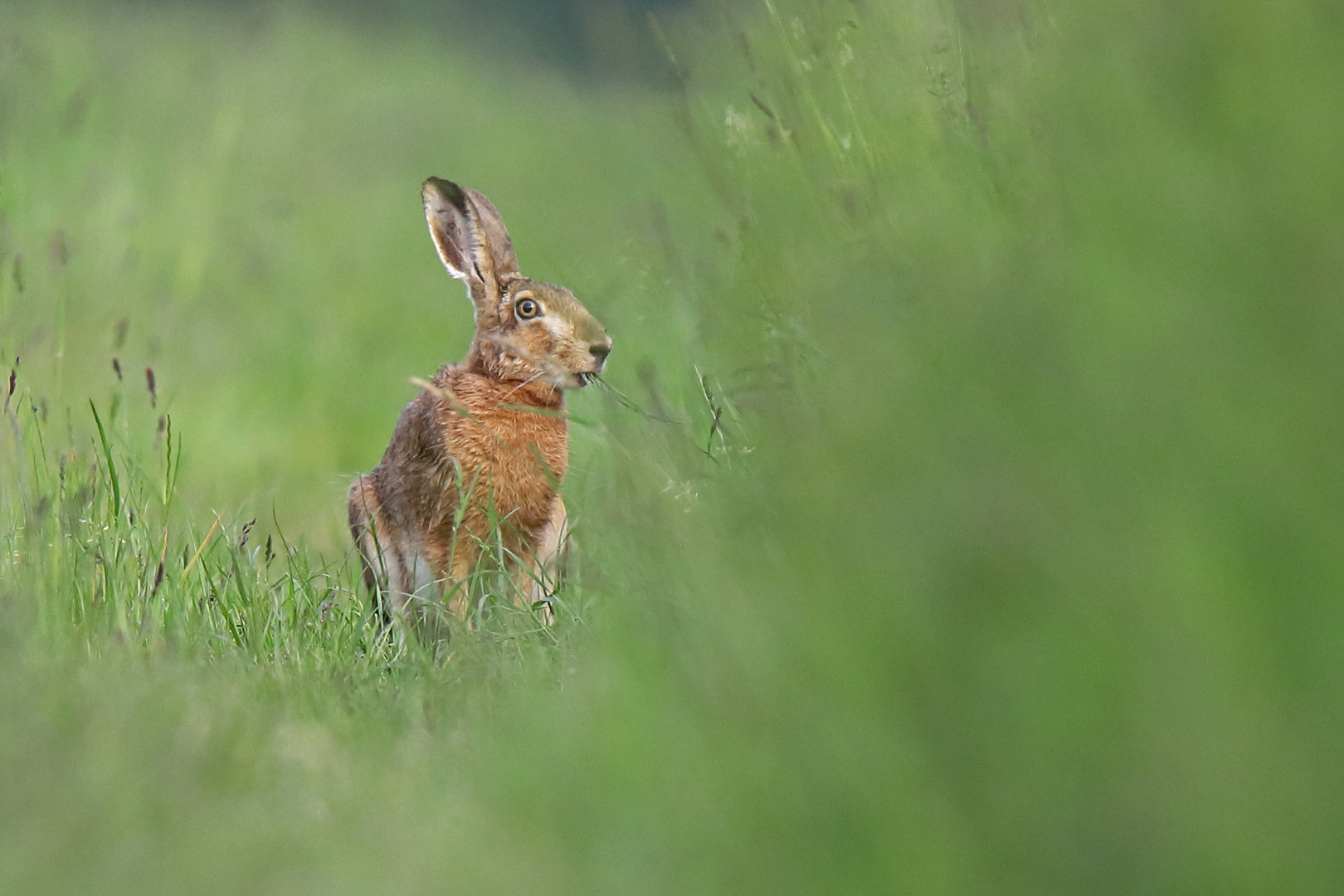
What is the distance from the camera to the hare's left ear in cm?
468

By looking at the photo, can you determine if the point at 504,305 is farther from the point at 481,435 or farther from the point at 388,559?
the point at 388,559

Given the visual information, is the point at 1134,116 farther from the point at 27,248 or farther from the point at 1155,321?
the point at 27,248

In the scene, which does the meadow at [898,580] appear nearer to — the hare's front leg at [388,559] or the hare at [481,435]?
the hare's front leg at [388,559]

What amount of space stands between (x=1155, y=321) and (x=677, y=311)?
7.02 feet

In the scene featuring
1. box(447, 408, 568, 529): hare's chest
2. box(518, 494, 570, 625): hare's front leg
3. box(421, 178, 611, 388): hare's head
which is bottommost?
box(518, 494, 570, 625): hare's front leg

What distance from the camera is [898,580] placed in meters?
1.67

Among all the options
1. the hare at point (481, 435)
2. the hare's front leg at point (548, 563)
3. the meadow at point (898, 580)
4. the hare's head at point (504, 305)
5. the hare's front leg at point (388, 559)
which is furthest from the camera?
the hare's head at point (504, 305)

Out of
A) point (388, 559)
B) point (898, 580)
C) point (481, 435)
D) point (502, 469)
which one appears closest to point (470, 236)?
point (481, 435)

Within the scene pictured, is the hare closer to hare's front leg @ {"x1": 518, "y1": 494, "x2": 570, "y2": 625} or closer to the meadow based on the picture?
hare's front leg @ {"x1": 518, "y1": 494, "x2": 570, "y2": 625}

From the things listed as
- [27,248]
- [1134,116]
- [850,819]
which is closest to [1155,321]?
[1134,116]

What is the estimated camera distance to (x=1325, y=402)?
160 cm

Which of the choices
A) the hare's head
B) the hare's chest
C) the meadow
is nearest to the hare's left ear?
the hare's head

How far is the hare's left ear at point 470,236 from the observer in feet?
15.3

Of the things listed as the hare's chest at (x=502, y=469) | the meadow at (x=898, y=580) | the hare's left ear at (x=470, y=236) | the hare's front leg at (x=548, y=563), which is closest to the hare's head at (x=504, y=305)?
the hare's left ear at (x=470, y=236)
